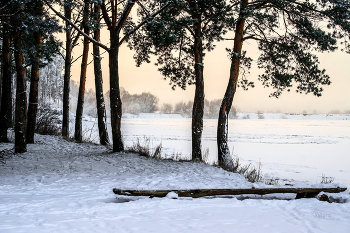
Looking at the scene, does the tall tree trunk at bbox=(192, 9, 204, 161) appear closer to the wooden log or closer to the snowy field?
the snowy field

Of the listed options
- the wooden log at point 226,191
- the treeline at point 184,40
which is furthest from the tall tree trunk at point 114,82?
the wooden log at point 226,191

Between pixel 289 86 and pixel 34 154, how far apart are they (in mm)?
9585

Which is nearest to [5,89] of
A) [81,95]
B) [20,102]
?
[20,102]

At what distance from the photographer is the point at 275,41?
10.9 meters

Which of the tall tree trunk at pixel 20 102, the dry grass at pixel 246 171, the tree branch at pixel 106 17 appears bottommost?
the dry grass at pixel 246 171

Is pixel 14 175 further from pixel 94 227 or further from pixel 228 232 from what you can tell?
pixel 228 232

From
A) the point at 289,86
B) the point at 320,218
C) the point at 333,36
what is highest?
the point at 333,36

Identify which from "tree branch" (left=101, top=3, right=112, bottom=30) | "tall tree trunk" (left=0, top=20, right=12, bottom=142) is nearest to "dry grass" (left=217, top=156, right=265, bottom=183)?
"tree branch" (left=101, top=3, right=112, bottom=30)

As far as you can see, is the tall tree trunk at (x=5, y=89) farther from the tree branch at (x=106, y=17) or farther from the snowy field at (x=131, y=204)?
the tree branch at (x=106, y=17)

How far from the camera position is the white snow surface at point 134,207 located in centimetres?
378

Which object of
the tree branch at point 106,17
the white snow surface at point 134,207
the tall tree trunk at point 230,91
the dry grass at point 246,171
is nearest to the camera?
the white snow surface at point 134,207

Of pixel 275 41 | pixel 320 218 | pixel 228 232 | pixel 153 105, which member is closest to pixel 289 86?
pixel 275 41

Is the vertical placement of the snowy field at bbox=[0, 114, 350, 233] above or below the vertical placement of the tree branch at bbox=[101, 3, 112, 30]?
below

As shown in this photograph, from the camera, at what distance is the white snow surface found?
378cm
